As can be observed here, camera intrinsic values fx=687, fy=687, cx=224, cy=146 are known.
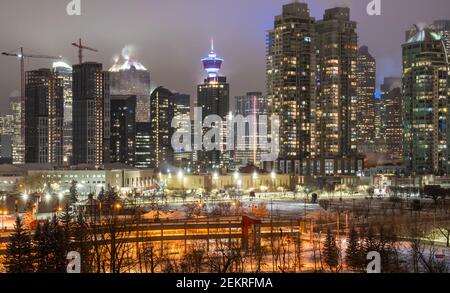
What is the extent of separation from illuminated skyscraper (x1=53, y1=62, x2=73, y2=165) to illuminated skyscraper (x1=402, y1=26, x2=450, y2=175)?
17460 millimetres

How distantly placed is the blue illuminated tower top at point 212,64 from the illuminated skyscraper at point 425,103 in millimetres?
16163

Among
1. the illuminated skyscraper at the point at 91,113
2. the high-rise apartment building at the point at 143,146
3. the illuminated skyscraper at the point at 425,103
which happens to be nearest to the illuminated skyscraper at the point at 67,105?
the illuminated skyscraper at the point at 91,113

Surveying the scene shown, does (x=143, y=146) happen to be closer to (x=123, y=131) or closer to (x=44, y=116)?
(x=123, y=131)

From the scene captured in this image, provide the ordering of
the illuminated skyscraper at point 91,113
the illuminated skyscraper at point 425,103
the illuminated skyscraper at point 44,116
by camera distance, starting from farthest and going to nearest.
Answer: the illuminated skyscraper at point 44,116 < the illuminated skyscraper at point 91,113 < the illuminated skyscraper at point 425,103

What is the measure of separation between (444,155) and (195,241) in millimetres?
24204

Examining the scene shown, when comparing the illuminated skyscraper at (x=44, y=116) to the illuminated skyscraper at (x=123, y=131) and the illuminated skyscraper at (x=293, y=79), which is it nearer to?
the illuminated skyscraper at (x=123, y=131)

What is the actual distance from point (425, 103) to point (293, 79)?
686 cm

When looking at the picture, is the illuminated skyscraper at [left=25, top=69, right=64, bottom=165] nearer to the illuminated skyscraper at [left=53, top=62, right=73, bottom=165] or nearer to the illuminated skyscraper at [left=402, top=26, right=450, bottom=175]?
the illuminated skyscraper at [left=53, top=62, right=73, bottom=165]

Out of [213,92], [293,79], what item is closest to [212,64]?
[213,92]

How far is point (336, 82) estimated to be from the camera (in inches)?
1415

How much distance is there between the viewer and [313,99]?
35.8 m

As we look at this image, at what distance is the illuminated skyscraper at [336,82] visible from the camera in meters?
35.9
